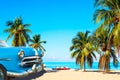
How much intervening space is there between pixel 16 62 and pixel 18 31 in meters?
57.1

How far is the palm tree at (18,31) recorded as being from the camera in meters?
65.2

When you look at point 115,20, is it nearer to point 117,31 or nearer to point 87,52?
point 117,31

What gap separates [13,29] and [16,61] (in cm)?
5804

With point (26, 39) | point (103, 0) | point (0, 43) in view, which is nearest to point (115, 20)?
point (103, 0)

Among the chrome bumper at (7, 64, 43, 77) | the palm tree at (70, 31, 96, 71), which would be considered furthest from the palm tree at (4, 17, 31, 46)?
the chrome bumper at (7, 64, 43, 77)

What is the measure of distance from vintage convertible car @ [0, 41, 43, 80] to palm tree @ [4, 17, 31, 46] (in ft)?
176

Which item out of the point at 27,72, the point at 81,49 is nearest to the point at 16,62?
the point at 27,72

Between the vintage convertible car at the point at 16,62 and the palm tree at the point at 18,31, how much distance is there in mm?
53534

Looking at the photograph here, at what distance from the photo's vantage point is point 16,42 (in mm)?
65750

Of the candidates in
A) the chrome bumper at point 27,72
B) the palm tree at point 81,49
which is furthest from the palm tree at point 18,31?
the chrome bumper at point 27,72

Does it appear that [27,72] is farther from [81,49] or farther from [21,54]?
[81,49]

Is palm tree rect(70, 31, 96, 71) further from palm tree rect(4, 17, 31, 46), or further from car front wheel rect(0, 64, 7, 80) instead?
car front wheel rect(0, 64, 7, 80)

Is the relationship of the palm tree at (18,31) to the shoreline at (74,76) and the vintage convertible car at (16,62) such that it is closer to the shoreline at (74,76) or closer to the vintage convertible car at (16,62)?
the shoreline at (74,76)

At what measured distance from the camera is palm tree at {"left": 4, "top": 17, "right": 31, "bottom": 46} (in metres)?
65.2
